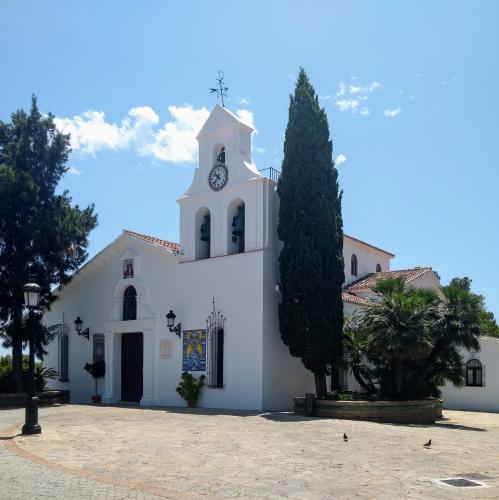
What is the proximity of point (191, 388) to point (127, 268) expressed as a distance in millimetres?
6234

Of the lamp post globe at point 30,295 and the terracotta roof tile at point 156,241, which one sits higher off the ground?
the terracotta roof tile at point 156,241

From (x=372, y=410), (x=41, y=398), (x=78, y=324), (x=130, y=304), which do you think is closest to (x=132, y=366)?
(x=130, y=304)

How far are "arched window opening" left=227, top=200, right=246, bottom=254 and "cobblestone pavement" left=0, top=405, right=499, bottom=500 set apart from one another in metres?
6.87

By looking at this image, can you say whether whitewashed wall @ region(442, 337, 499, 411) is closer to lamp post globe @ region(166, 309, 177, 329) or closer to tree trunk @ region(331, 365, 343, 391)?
tree trunk @ region(331, 365, 343, 391)

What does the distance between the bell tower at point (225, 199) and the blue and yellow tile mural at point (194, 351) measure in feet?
9.39

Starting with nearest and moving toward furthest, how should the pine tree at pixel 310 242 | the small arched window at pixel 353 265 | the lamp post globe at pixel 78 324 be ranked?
the pine tree at pixel 310 242 < the lamp post globe at pixel 78 324 < the small arched window at pixel 353 265

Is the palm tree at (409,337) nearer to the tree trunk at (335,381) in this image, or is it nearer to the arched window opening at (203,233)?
the tree trunk at (335,381)

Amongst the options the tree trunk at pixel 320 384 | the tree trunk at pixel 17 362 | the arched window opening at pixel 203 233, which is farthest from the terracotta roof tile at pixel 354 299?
the tree trunk at pixel 17 362

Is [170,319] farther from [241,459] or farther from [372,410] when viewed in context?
[241,459]

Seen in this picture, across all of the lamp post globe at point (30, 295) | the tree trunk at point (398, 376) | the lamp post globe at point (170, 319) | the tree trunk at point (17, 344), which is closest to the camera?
the lamp post globe at point (30, 295)

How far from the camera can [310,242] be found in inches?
760

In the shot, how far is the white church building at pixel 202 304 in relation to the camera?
2038 centimetres

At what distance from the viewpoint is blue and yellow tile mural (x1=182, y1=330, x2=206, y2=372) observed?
2141 centimetres

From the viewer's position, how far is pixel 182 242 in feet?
75.9
